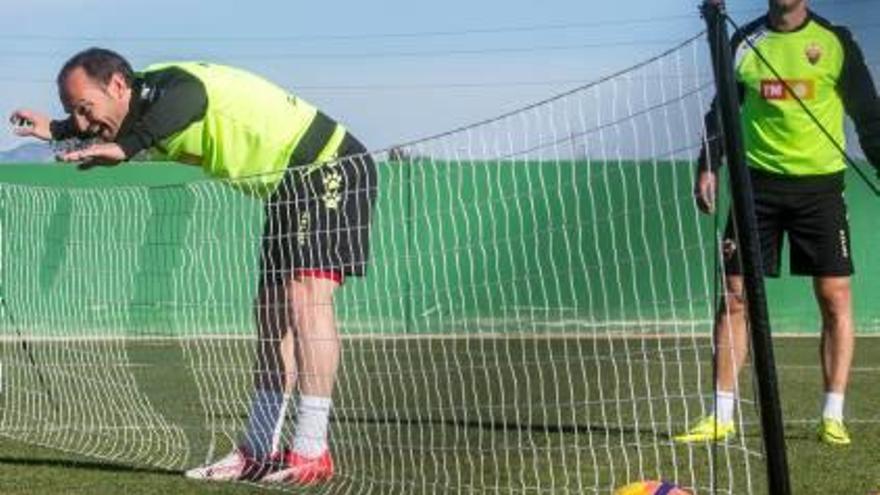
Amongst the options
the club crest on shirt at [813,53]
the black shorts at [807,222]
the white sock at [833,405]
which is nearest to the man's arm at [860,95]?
the club crest on shirt at [813,53]

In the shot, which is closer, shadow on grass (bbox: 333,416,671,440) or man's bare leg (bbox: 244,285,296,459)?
shadow on grass (bbox: 333,416,671,440)

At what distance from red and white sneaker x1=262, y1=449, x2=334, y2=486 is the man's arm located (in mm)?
2672

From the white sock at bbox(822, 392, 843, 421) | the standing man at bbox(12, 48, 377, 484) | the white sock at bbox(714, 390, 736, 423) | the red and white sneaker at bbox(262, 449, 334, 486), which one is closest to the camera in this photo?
the white sock at bbox(714, 390, 736, 423)

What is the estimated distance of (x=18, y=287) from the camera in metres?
9.55

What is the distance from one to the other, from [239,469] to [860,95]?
3.00 m

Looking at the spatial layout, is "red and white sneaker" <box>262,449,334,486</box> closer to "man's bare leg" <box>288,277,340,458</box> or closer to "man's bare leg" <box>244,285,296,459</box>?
"man's bare leg" <box>288,277,340,458</box>

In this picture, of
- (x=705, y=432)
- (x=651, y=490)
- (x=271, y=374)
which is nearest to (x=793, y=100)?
(x=705, y=432)

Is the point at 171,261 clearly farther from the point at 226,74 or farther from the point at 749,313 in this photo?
the point at 749,313

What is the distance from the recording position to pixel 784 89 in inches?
274

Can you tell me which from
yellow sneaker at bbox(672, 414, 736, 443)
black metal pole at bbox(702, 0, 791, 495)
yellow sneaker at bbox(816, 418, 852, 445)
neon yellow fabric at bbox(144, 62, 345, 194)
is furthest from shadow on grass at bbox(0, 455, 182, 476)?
black metal pole at bbox(702, 0, 791, 495)

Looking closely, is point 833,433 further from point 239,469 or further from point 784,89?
point 239,469

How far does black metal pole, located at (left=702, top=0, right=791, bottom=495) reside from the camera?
12.5 feet

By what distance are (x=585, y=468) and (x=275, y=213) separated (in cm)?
146

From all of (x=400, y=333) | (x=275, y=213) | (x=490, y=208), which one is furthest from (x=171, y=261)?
(x=490, y=208)
